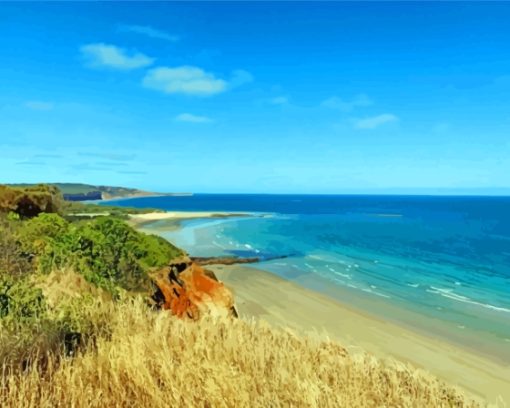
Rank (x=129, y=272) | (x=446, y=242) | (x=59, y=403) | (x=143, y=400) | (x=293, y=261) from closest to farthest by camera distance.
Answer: (x=59, y=403) → (x=143, y=400) → (x=129, y=272) → (x=293, y=261) → (x=446, y=242)

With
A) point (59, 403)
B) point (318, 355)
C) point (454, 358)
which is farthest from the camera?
point (454, 358)

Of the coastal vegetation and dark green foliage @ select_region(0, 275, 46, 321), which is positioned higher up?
dark green foliage @ select_region(0, 275, 46, 321)

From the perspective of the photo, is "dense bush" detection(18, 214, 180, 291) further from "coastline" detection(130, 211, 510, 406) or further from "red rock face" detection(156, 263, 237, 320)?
"coastline" detection(130, 211, 510, 406)

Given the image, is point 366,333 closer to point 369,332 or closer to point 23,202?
point 369,332

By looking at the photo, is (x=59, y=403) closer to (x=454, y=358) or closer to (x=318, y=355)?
(x=318, y=355)

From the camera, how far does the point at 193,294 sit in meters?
16.3

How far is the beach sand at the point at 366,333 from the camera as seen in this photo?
595 inches

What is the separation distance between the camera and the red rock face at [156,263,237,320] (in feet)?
48.1

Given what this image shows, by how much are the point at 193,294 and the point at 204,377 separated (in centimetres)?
1248

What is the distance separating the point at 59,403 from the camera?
3572 millimetres

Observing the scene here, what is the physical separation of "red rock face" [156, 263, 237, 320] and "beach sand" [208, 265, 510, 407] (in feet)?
7.51

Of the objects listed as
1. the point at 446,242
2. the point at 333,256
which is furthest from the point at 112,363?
the point at 446,242

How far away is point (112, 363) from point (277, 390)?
1.61 metres

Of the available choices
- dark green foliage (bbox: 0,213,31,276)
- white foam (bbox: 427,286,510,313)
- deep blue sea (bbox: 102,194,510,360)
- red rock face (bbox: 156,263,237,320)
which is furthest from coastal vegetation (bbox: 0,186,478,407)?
white foam (bbox: 427,286,510,313)
